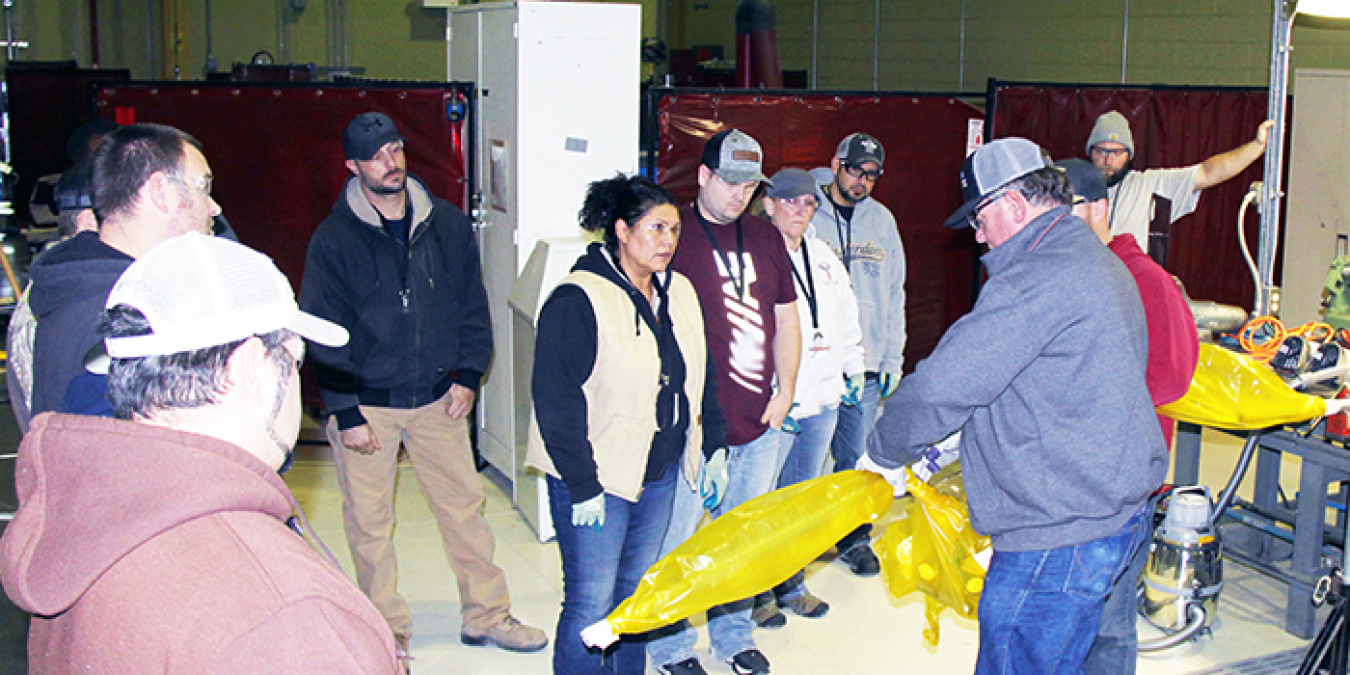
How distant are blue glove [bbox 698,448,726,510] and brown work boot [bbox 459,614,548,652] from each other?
87cm

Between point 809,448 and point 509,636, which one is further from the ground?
point 809,448

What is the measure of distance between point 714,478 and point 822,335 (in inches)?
30.7

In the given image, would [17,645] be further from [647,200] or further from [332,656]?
[332,656]

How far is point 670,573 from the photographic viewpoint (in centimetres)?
267

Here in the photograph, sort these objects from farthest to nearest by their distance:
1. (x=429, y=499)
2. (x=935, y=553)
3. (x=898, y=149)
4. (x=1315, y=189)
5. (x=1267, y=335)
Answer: (x=1315, y=189)
(x=898, y=149)
(x=1267, y=335)
(x=429, y=499)
(x=935, y=553)

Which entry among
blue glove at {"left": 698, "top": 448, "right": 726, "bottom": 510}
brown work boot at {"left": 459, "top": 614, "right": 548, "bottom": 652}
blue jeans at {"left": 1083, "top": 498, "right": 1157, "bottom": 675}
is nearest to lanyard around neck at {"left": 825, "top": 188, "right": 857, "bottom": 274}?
blue glove at {"left": 698, "top": 448, "right": 726, "bottom": 510}

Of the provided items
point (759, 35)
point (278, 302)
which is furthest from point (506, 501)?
point (759, 35)

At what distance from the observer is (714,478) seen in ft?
11.2

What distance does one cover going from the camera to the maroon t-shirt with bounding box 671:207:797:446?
11.7ft

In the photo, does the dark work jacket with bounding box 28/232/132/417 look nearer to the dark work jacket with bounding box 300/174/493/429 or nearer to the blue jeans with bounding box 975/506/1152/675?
the dark work jacket with bounding box 300/174/493/429

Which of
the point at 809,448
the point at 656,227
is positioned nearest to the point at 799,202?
the point at 809,448

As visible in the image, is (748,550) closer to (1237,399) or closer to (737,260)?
(737,260)

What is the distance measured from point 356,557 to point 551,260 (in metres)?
Result: 1.42

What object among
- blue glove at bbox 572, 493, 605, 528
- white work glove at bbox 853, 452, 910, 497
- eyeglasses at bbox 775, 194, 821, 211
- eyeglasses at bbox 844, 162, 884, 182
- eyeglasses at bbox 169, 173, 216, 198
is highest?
eyeglasses at bbox 844, 162, 884, 182
